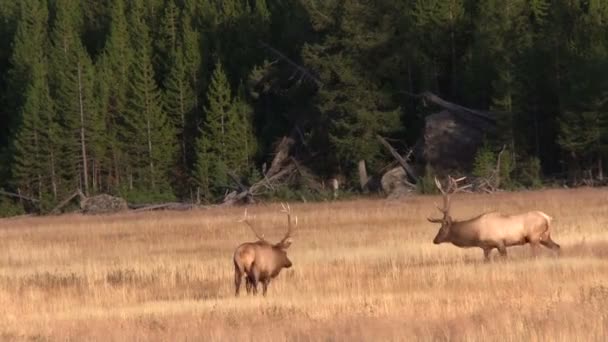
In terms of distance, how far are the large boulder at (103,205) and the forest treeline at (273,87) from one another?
15.3 ft

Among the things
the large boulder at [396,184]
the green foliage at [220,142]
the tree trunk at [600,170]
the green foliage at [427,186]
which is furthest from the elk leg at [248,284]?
the green foliage at [220,142]

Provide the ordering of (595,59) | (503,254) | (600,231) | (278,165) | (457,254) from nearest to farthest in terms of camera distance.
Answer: (503,254), (457,254), (600,231), (595,59), (278,165)

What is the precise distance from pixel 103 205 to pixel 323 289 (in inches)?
1289

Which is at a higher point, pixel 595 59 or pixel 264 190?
pixel 595 59

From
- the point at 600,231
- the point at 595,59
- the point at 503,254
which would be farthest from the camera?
the point at 595,59

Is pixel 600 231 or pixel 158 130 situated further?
pixel 158 130

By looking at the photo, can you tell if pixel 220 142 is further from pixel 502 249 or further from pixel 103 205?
pixel 502 249

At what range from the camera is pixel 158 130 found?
62719 millimetres

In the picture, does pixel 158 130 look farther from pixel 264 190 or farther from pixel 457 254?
pixel 457 254

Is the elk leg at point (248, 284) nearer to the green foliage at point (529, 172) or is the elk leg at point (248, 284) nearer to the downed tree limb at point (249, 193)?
the green foliage at point (529, 172)

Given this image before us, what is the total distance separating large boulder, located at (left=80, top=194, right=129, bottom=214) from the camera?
160ft

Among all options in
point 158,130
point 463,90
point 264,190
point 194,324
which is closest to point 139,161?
point 158,130

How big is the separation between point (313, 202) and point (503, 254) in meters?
26.7

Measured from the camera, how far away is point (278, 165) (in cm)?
5928
